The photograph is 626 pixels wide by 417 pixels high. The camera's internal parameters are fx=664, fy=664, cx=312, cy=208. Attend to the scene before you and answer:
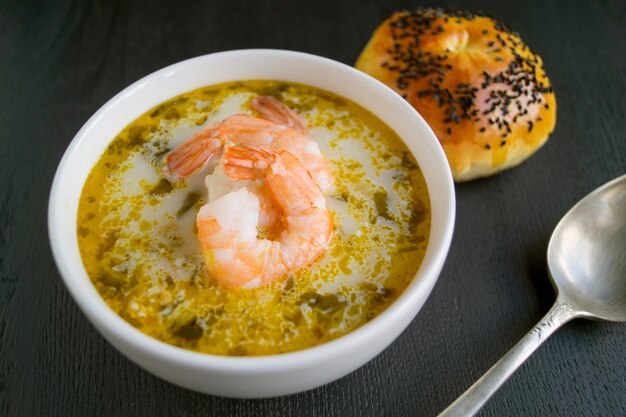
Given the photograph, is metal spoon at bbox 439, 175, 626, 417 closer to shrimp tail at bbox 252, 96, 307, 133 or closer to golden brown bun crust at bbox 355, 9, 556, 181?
golden brown bun crust at bbox 355, 9, 556, 181

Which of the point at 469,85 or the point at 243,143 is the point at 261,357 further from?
the point at 469,85

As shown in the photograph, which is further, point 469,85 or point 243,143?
point 469,85

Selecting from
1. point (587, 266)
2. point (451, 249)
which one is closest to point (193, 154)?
point (451, 249)

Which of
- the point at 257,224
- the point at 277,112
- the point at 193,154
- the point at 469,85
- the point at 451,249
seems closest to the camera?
the point at 257,224

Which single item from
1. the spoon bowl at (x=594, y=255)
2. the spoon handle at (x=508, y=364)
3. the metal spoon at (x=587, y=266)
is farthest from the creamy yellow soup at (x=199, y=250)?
the spoon bowl at (x=594, y=255)

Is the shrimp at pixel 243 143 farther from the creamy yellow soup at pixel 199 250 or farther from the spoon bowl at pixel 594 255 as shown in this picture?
the spoon bowl at pixel 594 255

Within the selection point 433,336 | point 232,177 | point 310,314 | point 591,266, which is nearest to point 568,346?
point 591,266

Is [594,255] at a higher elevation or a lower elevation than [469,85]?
lower
